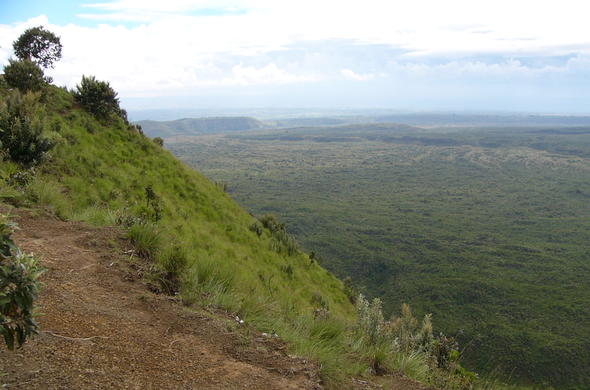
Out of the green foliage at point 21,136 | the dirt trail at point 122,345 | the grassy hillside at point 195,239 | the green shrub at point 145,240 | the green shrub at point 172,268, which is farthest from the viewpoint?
the green foliage at point 21,136

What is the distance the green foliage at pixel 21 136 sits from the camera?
943 centimetres

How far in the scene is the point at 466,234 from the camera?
7550 cm

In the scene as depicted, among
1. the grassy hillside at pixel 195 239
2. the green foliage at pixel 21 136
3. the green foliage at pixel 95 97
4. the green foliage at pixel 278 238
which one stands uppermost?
the green foliage at pixel 95 97

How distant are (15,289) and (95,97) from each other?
17.5 m

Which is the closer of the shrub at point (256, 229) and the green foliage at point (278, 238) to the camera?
the shrub at point (256, 229)

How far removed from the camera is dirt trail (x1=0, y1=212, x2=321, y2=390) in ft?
11.4

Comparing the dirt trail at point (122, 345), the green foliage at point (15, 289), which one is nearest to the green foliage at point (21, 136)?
the dirt trail at point (122, 345)

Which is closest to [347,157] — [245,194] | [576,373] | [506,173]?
[506,173]

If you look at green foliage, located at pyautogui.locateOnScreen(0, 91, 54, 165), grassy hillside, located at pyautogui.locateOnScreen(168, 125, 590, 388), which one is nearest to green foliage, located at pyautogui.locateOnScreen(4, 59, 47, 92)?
green foliage, located at pyautogui.locateOnScreen(0, 91, 54, 165)

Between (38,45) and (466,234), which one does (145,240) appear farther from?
(466,234)

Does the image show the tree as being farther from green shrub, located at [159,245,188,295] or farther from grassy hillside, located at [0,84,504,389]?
green shrub, located at [159,245,188,295]

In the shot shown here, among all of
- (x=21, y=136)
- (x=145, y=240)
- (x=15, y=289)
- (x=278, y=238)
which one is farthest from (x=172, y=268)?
(x=278, y=238)

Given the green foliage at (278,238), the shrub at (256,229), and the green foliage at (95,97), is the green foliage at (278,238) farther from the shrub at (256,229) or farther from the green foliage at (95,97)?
the green foliage at (95,97)

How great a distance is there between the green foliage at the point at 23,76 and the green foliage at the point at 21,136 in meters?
5.48
